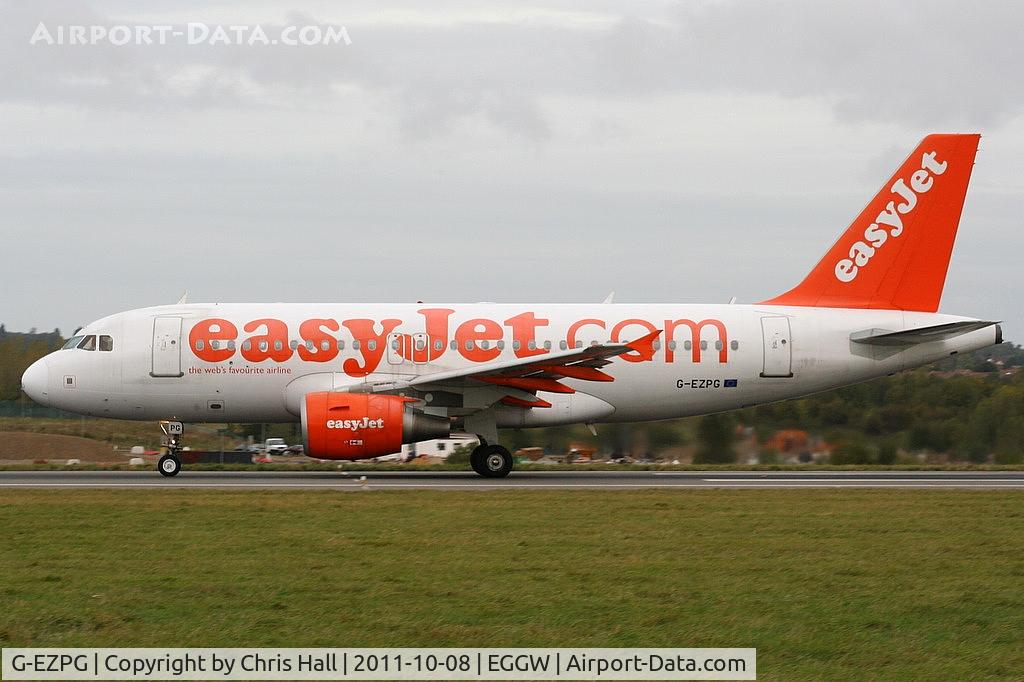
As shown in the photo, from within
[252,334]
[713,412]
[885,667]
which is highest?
[252,334]

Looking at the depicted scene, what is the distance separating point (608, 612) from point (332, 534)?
5.20 meters

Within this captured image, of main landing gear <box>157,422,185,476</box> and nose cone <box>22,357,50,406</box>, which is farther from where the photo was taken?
nose cone <box>22,357,50,406</box>

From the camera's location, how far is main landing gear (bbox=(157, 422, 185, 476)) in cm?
2372

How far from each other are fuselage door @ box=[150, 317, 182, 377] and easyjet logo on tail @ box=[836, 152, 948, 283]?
13740 millimetres

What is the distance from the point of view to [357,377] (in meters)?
24.4

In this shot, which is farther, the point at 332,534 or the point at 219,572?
the point at 332,534

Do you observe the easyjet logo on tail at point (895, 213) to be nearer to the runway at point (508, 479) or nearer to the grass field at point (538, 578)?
the runway at point (508, 479)

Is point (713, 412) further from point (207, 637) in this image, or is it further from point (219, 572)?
point (207, 637)

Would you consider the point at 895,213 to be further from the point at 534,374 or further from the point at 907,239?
the point at 534,374

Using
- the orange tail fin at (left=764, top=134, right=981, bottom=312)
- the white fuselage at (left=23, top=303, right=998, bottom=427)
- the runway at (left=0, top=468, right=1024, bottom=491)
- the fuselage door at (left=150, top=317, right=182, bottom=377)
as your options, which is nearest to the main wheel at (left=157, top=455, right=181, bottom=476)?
the runway at (left=0, top=468, right=1024, bottom=491)

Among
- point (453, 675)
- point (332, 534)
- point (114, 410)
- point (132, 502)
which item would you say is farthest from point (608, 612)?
point (114, 410)

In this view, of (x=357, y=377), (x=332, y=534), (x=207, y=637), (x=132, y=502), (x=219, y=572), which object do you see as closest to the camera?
(x=207, y=637)

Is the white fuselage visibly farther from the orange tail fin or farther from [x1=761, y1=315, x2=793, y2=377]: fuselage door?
the orange tail fin

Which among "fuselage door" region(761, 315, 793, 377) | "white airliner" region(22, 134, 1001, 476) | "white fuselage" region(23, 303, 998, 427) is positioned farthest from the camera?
"fuselage door" region(761, 315, 793, 377)
